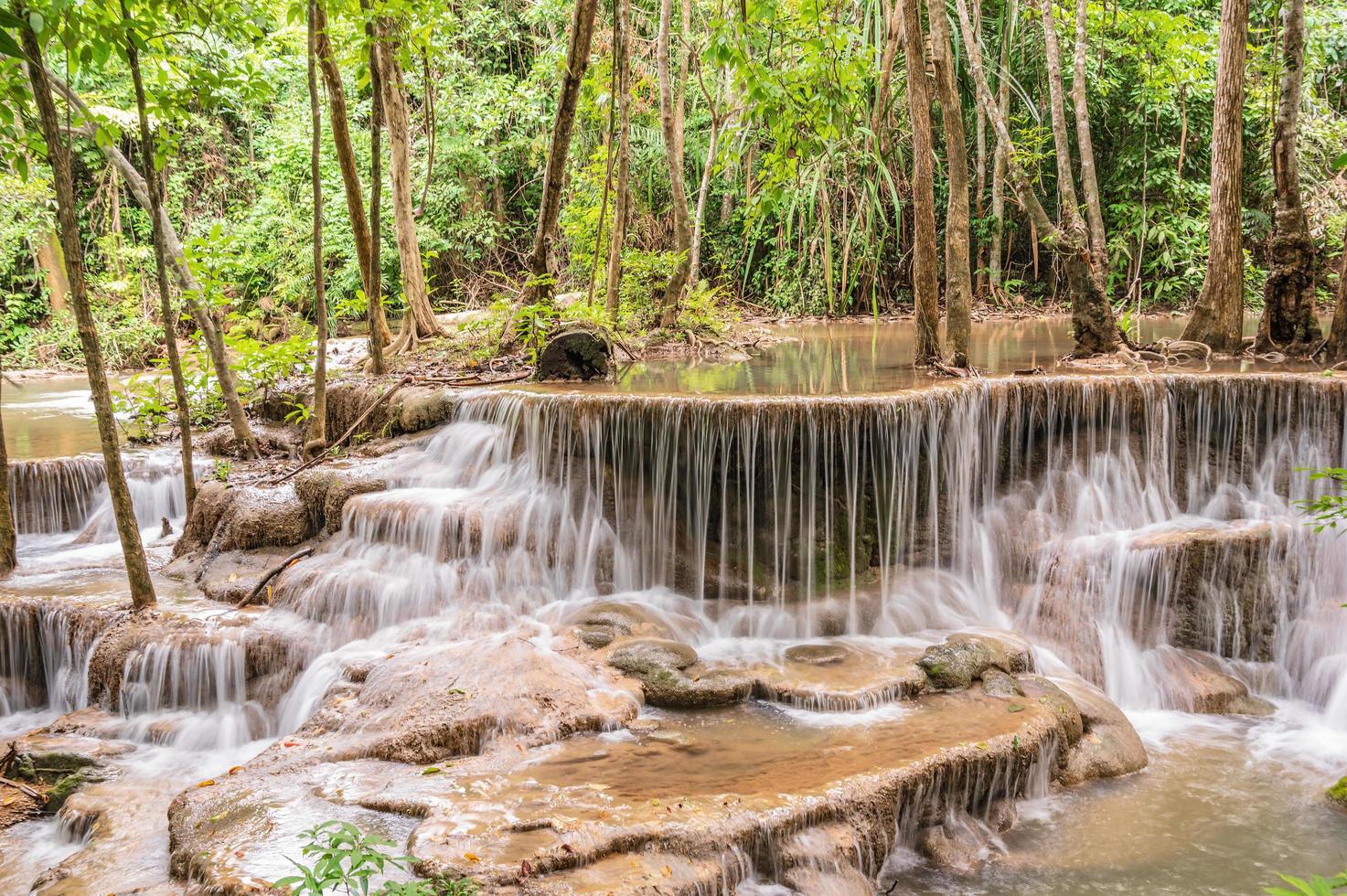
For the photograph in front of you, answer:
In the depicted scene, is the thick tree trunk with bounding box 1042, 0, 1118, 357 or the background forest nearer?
the thick tree trunk with bounding box 1042, 0, 1118, 357

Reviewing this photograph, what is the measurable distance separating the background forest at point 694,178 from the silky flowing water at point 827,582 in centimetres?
437

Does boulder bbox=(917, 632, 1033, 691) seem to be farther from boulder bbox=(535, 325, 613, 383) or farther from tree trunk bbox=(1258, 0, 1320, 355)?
tree trunk bbox=(1258, 0, 1320, 355)

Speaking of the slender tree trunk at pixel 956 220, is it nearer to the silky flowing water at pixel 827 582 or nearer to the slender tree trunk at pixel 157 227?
the silky flowing water at pixel 827 582

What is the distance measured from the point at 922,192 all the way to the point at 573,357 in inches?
148

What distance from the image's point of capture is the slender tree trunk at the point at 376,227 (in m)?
8.05

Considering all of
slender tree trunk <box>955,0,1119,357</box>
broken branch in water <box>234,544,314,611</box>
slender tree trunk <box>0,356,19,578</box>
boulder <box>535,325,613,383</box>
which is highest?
slender tree trunk <box>955,0,1119,357</box>

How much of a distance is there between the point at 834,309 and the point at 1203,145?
24.9 feet

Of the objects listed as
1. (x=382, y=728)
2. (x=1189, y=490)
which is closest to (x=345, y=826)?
(x=382, y=728)

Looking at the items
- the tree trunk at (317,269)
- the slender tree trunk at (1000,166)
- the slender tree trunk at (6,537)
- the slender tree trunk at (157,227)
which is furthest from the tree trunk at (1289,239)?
the slender tree trunk at (6,537)

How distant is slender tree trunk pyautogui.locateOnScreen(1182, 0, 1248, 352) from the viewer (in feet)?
27.3

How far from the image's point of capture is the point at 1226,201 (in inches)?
339

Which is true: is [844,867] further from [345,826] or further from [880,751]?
[345,826]

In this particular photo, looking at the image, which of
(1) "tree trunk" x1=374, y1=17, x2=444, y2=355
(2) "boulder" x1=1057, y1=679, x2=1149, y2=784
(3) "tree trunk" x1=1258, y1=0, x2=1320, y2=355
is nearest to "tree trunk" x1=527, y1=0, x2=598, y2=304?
(1) "tree trunk" x1=374, y1=17, x2=444, y2=355

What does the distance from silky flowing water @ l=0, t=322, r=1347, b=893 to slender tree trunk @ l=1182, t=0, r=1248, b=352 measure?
2021mm
